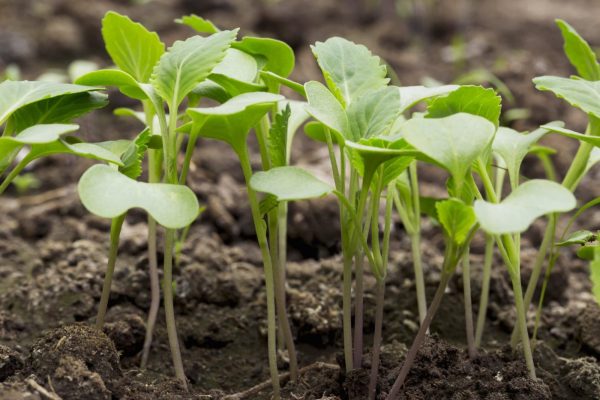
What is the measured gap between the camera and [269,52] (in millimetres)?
1314

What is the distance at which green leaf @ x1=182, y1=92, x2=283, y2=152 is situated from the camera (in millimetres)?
1048

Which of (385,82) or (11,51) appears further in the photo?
(11,51)

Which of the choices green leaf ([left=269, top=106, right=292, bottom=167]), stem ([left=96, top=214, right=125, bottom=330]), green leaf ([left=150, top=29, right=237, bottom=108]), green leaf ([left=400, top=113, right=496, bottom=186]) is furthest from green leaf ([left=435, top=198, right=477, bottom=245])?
stem ([left=96, top=214, right=125, bottom=330])

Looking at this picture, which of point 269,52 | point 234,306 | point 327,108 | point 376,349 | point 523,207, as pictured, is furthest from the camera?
point 234,306

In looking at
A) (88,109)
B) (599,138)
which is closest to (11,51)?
(88,109)

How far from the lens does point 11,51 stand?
121 inches

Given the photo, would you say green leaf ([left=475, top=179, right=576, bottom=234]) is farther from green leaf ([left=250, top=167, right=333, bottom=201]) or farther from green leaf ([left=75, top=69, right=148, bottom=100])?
green leaf ([left=75, top=69, right=148, bottom=100])

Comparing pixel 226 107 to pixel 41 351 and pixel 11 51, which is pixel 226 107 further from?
pixel 11 51

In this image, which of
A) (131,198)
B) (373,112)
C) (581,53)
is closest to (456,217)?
(373,112)

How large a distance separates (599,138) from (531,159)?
1322 mm

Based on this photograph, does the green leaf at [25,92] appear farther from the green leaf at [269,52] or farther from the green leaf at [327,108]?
the green leaf at [327,108]

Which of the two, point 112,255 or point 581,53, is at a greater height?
point 581,53

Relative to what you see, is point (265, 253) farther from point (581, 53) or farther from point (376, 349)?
point (581, 53)

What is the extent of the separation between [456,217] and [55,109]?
27.6 inches
